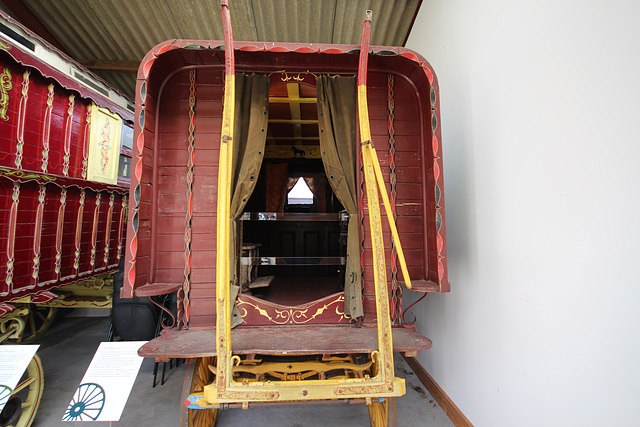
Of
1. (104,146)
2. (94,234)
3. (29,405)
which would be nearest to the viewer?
(29,405)

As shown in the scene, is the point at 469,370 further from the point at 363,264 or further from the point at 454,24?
the point at 454,24

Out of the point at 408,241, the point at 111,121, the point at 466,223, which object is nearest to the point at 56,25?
the point at 111,121

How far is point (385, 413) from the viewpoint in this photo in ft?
6.14

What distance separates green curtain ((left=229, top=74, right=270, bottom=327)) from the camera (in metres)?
2.15

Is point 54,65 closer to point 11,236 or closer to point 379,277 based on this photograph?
point 11,236

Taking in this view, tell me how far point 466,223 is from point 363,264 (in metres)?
0.86

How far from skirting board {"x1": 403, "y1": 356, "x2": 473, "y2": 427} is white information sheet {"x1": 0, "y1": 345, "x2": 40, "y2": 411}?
2923mm

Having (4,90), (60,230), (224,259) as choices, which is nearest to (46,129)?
(4,90)

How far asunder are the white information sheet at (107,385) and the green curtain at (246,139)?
75 centimetres

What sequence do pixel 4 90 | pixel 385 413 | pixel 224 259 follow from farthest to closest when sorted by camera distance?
pixel 4 90 < pixel 385 413 < pixel 224 259

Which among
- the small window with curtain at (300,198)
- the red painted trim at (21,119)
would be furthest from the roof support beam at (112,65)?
the small window with curtain at (300,198)

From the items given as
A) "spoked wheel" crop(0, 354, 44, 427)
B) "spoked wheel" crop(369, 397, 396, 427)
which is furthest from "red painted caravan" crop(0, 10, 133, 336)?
"spoked wheel" crop(369, 397, 396, 427)

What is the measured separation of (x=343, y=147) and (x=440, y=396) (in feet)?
7.43

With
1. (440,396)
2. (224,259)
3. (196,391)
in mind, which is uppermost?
(224,259)
